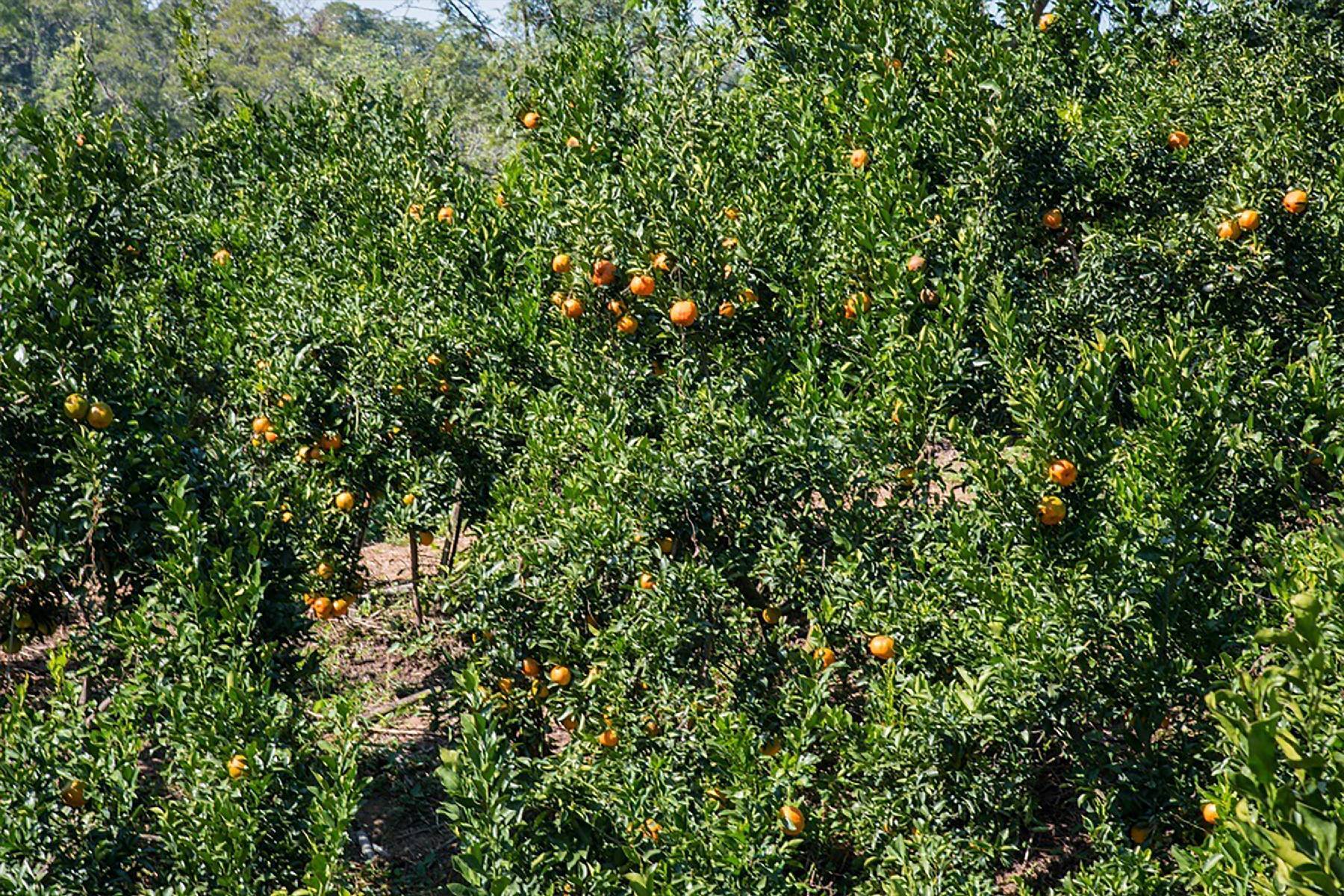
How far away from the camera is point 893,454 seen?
136 inches

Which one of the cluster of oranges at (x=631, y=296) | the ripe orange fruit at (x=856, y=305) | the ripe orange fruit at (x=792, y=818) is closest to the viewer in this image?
the ripe orange fruit at (x=792, y=818)

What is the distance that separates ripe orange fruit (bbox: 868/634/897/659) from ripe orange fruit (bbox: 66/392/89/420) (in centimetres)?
231

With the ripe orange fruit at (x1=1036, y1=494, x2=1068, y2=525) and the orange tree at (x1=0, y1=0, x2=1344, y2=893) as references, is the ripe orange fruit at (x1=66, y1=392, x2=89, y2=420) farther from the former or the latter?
the ripe orange fruit at (x1=1036, y1=494, x2=1068, y2=525)

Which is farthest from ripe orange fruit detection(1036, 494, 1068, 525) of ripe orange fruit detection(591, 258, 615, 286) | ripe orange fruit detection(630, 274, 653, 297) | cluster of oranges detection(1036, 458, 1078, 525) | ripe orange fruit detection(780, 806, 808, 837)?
ripe orange fruit detection(591, 258, 615, 286)

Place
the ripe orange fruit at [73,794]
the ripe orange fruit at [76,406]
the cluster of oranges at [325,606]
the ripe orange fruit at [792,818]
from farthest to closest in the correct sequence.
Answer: the cluster of oranges at [325,606] → the ripe orange fruit at [76,406] → the ripe orange fruit at [792,818] → the ripe orange fruit at [73,794]

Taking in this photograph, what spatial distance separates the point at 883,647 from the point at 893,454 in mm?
570

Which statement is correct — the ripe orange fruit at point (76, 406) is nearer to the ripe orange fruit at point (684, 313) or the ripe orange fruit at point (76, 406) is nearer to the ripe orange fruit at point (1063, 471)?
the ripe orange fruit at point (684, 313)

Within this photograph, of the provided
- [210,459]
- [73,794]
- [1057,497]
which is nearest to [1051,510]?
[1057,497]

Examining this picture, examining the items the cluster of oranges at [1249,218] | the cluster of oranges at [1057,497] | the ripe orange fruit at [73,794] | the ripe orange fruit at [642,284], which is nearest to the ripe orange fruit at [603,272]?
the ripe orange fruit at [642,284]

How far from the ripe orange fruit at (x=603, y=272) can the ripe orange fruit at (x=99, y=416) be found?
60.5 inches

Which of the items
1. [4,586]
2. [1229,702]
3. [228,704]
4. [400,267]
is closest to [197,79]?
[400,267]

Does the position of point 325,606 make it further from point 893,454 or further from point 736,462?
point 893,454

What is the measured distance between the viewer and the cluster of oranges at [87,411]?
3.25 meters

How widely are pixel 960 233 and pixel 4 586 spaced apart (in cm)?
298
